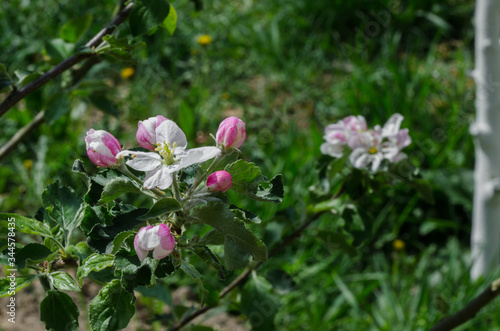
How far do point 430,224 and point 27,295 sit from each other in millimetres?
1745

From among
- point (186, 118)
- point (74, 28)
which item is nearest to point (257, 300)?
point (74, 28)

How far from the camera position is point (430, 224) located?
2637mm

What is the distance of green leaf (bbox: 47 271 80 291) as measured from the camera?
0.82m

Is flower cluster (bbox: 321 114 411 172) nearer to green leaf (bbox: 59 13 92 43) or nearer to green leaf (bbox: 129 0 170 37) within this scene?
green leaf (bbox: 129 0 170 37)

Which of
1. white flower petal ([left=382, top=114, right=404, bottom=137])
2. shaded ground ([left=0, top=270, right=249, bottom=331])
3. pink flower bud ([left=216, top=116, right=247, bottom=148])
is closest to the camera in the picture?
pink flower bud ([left=216, top=116, right=247, bottom=148])

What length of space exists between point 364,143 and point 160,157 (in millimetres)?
645

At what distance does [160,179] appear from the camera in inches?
29.4

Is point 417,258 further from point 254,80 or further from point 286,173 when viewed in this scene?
point 254,80

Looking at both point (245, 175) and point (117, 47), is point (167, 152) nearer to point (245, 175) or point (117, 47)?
point (245, 175)

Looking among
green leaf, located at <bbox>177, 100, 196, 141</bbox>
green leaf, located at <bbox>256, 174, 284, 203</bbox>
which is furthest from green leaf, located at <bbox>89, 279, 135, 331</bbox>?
green leaf, located at <bbox>177, 100, 196, 141</bbox>

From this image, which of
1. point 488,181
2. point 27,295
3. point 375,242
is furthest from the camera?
point 375,242

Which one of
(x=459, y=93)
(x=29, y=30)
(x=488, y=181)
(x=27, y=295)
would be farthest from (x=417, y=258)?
(x=29, y=30)

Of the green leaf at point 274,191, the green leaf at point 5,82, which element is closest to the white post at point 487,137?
the green leaf at point 274,191

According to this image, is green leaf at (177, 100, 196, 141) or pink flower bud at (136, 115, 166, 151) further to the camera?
green leaf at (177, 100, 196, 141)
